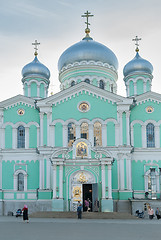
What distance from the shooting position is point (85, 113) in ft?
89.0

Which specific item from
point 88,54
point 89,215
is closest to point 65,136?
point 89,215

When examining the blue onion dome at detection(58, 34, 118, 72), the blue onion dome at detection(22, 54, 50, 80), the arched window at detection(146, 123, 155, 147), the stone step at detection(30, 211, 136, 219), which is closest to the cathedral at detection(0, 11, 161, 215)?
the arched window at detection(146, 123, 155, 147)

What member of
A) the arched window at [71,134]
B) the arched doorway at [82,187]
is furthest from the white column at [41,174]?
the arched doorway at [82,187]

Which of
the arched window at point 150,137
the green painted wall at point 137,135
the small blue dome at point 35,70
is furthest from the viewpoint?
the small blue dome at point 35,70

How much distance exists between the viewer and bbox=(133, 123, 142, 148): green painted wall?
89.2 feet

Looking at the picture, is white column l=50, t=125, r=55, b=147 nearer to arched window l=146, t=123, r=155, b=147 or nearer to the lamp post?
arched window l=146, t=123, r=155, b=147

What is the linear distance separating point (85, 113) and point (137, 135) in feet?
14.2

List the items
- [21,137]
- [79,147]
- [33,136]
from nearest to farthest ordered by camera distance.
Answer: [79,147] < [33,136] < [21,137]

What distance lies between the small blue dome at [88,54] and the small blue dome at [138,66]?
186cm

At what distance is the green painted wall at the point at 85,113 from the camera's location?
2703 cm

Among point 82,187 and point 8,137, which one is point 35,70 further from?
point 82,187

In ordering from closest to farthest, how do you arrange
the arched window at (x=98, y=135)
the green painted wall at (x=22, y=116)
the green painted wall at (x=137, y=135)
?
the arched window at (x=98, y=135) < the green painted wall at (x=137, y=135) < the green painted wall at (x=22, y=116)

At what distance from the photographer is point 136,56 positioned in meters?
33.2

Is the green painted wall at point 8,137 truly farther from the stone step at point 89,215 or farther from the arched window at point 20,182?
the stone step at point 89,215
